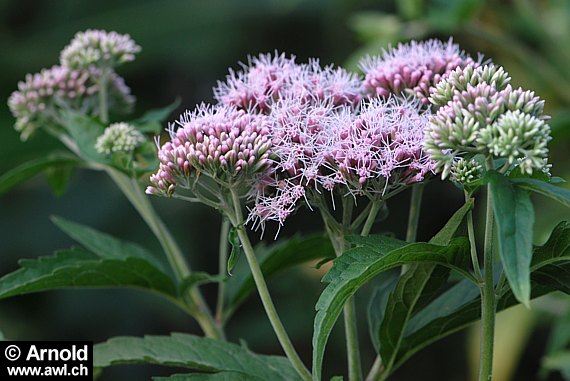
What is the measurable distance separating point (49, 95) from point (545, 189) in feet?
4.77

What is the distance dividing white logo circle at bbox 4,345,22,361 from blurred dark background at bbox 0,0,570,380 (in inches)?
80.7

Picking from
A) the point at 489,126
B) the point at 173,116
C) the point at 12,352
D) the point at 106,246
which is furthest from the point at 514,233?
the point at 173,116

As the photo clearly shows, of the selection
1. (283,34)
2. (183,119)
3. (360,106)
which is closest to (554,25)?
(283,34)

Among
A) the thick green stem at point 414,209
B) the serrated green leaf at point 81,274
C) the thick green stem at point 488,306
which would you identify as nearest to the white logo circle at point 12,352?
the serrated green leaf at point 81,274

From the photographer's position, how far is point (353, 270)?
1348 millimetres

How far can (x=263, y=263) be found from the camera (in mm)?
1963

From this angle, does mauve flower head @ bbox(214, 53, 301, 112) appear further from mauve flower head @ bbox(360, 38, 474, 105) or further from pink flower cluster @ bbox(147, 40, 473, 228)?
mauve flower head @ bbox(360, 38, 474, 105)

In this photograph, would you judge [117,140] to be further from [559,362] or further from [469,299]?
[559,362]

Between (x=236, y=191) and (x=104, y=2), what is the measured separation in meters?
3.97

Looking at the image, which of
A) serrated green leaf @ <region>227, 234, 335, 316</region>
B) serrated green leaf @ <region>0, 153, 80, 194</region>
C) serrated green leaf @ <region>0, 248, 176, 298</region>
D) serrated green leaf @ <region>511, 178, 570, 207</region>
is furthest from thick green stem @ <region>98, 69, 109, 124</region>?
serrated green leaf @ <region>511, 178, 570, 207</region>

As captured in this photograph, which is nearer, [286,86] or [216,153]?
[216,153]

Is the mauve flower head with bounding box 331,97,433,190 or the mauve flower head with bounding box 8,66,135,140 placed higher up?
the mauve flower head with bounding box 8,66,135,140

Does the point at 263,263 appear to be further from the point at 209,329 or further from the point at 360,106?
the point at 360,106

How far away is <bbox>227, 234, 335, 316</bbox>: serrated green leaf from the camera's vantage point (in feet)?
6.42
